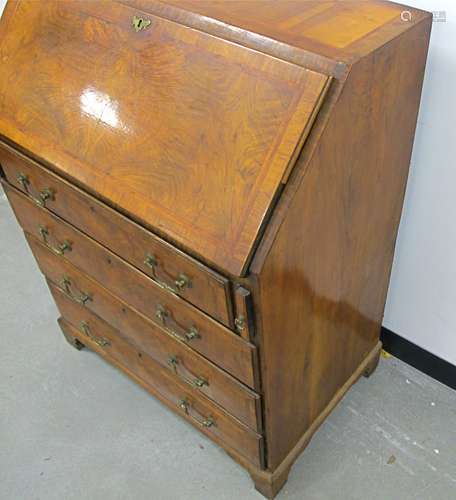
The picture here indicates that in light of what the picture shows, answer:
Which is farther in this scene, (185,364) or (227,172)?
(185,364)

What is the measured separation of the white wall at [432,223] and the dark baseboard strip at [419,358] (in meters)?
0.02

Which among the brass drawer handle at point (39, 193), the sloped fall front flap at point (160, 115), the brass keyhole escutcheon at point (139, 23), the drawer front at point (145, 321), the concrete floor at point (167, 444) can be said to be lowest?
the concrete floor at point (167, 444)

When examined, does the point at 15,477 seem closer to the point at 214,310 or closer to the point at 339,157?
the point at 214,310

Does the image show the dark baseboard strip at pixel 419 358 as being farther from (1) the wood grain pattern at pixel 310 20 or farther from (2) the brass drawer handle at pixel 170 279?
(1) the wood grain pattern at pixel 310 20

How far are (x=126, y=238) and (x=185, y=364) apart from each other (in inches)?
14.2

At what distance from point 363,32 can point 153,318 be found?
2.39 ft

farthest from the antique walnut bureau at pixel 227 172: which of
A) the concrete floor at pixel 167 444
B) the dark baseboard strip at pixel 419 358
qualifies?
the dark baseboard strip at pixel 419 358

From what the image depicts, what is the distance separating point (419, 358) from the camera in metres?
1.64

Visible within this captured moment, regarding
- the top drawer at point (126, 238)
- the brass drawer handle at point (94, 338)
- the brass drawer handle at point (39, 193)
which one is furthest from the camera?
the brass drawer handle at point (94, 338)

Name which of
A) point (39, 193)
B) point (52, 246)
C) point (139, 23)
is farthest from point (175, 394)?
point (139, 23)

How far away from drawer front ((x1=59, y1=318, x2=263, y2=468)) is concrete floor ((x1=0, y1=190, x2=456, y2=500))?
0.13 m

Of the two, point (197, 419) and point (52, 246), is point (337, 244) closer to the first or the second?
point (197, 419)

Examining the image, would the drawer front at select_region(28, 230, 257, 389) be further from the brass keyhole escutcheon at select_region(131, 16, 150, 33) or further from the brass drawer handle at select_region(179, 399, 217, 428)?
the brass keyhole escutcheon at select_region(131, 16, 150, 33)

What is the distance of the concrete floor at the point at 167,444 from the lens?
1.44 m
